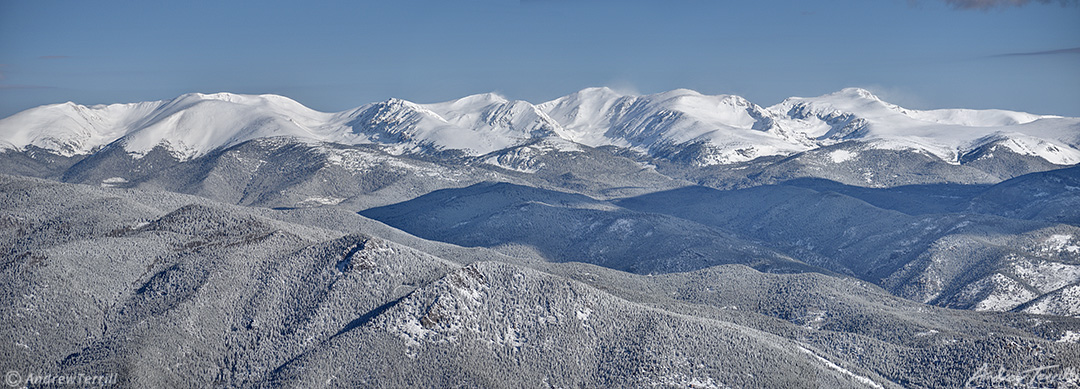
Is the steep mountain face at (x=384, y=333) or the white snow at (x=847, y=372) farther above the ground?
the steep mountain face at (x=384, y=333)

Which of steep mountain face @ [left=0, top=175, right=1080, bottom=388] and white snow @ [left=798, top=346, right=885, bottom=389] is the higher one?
steep mountain face @ [left=0, top=175, right=1080, bottom=388]

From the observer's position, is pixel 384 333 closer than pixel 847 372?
Yes

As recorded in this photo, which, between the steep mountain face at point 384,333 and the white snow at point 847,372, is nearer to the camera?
the steep mountain face at point 384,333

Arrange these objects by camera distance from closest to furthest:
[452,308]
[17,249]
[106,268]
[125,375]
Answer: [125,375] → [452,308] → [106,268] → [17,249]

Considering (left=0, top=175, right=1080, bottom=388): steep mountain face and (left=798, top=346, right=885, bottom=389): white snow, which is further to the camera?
(left=798, top=346, right=885, bottom=389): white snow

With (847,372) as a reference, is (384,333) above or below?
above

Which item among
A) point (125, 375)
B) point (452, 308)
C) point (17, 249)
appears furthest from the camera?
point (17, 249)

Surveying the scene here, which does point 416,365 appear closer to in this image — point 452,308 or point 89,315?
point 452,308

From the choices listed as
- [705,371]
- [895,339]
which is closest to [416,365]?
[705,371]
